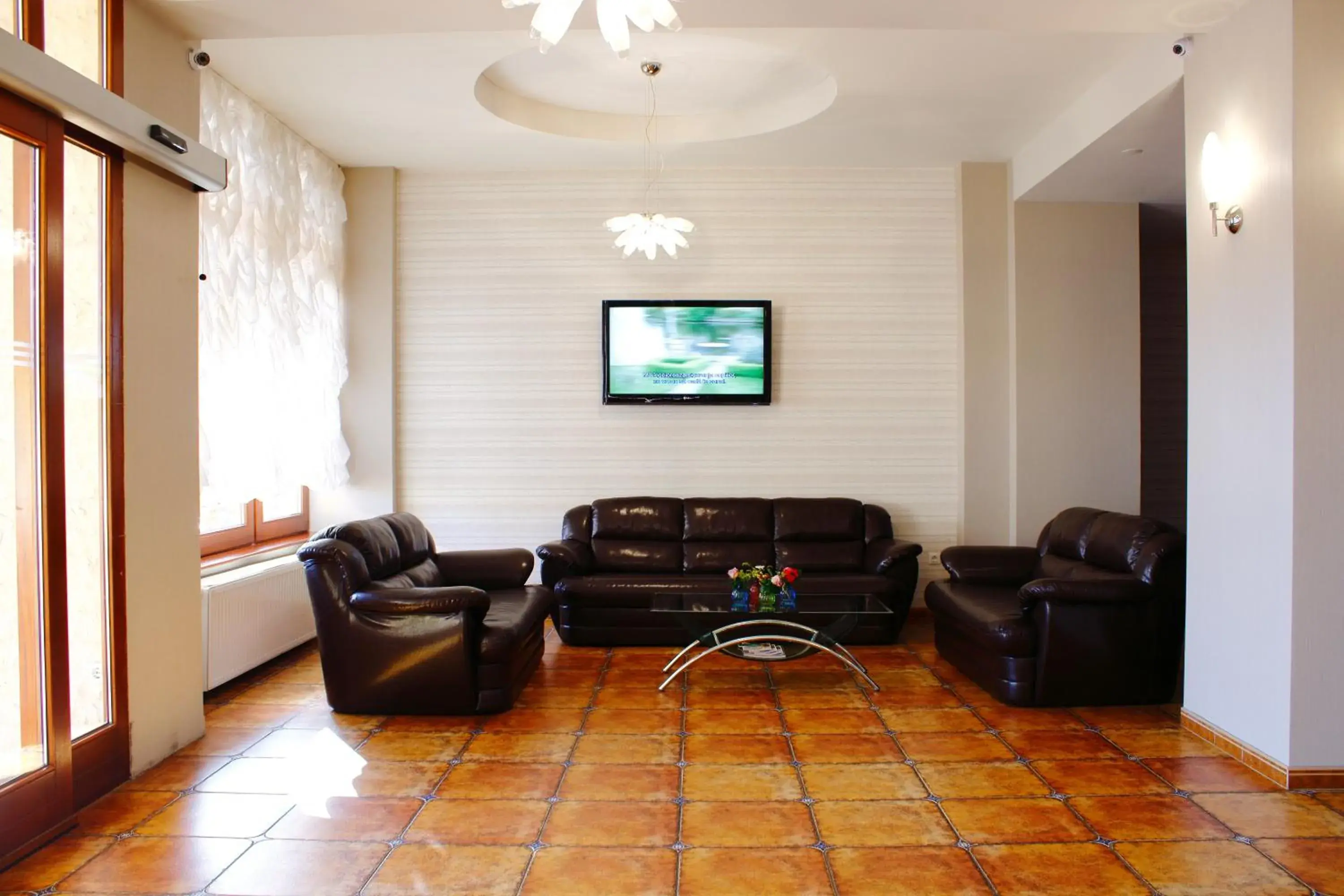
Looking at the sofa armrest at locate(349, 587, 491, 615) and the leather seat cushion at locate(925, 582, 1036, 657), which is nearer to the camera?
the sofa armrest at locate(349, 587, 491, 615)

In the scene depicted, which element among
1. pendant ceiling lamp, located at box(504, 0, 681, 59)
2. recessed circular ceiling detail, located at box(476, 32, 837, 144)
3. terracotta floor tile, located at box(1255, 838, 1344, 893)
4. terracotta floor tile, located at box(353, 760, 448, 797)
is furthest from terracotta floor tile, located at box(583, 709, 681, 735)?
recessed circular ceiling detail, located at box(476, 32, 837, 144)

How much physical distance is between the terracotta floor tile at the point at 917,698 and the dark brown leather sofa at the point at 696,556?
2.81 ft

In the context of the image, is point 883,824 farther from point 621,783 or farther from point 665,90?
point 665,90

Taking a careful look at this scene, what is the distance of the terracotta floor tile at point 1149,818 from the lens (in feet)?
8.82

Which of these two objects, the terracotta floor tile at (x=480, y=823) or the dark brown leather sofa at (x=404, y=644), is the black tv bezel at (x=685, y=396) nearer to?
the dark brown leather sofa at (x=404, y=644)

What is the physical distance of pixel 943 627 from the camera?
475 centimetres

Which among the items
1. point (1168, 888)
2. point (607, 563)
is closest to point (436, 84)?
point (607, 563)

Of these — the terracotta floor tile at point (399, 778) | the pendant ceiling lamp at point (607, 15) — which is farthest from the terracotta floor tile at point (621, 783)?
the pendant ceiling lamp at point (607, 15)

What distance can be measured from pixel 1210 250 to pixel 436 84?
3.90m

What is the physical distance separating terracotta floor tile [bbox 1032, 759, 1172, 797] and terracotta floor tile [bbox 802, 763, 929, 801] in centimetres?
53

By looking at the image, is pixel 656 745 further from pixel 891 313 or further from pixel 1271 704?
pixel 891 313

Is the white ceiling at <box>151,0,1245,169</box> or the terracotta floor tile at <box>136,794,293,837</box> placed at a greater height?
the white ceiling at <box>151,0,1245,169</box>

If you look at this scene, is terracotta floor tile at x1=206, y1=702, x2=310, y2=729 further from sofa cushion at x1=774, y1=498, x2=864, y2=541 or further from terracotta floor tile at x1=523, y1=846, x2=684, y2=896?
sofa cushion at x1=774, y1=498, x2=864, y2=541

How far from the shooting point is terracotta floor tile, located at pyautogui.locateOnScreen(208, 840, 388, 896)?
2.39 meters
